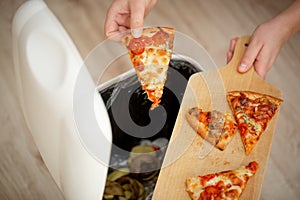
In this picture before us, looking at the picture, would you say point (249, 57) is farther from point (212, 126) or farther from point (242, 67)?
point (212, 126)

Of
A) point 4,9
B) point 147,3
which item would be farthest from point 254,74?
point 4,9

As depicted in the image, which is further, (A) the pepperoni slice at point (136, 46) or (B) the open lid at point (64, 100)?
(A) the pepperoni slice at point (136, 46)

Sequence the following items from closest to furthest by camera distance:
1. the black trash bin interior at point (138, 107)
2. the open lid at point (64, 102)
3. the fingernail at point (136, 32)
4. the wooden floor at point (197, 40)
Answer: the open lid at point (64, 102)
the fingernail at point (136, 32)
the black trash bin interior at point (138, 107)
the wooden floor at point (197, 40)

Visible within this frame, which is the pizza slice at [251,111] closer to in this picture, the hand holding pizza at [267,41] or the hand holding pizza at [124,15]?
the hand holding pizza at [267,41]

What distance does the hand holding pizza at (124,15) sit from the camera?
98 centimetres

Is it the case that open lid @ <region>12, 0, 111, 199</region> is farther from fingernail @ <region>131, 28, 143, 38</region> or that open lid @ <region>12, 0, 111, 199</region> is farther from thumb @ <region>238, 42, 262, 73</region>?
thumb @ <region>238, 42, 262, 73</region>

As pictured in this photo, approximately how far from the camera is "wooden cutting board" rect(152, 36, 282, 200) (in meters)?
1.00

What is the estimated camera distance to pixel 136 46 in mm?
956

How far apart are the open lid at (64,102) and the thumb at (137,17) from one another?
0.16m

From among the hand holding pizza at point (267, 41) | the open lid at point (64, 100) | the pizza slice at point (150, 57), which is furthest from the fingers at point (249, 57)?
the open lid at point (64, 100)

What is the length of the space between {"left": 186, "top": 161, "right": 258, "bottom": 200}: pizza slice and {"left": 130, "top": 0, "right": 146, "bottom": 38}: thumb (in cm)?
34

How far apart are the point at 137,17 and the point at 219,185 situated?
0.41 m

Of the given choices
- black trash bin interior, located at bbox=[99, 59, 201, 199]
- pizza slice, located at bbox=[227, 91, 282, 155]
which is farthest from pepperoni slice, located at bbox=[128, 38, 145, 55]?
pizza slice, located at bbox=[227, 91, 282, 155]

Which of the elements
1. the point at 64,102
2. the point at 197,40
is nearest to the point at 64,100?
the point at 64,102
